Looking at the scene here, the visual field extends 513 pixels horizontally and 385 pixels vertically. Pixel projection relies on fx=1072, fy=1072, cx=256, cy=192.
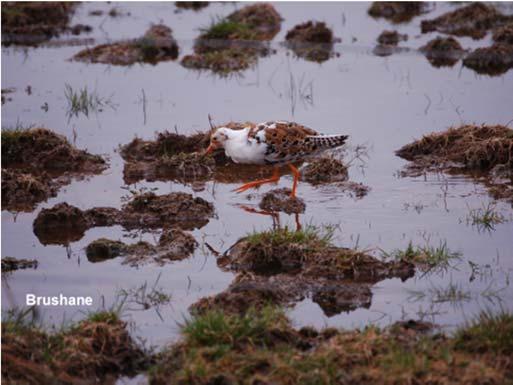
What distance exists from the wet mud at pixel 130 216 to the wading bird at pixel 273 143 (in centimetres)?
86

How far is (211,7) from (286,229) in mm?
14717

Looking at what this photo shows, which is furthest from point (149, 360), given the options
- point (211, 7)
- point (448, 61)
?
point (211, 7)

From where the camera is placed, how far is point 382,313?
8555 millimetres

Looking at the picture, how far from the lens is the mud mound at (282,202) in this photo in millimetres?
11336

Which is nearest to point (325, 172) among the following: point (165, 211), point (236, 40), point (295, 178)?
point (295, 178)

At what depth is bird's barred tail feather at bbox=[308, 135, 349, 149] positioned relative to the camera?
1189 cm

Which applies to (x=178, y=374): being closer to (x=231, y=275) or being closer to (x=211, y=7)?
(x=231, y=275)

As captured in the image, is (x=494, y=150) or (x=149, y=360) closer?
(x=149, y=360)

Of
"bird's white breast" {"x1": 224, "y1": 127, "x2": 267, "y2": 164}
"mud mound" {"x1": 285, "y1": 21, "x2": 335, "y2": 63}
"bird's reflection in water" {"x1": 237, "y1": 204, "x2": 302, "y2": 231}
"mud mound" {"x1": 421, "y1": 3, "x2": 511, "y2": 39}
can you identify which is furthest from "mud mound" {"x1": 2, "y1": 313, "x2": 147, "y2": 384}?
"mud mound" {"x1": 421, "y1": 3, "x2": 511, "y2": 39}

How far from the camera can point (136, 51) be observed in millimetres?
19578

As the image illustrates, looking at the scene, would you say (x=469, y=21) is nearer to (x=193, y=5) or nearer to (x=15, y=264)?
(x=193, y=5)

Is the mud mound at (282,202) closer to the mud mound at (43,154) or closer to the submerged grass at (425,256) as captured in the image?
the submerged grass at (425,256)

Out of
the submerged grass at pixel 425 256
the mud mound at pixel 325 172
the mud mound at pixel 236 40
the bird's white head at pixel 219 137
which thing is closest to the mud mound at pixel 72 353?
the submerged grass at pixel 425 256

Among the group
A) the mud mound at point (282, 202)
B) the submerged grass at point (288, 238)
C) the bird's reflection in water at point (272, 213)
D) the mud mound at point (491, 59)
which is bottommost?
the bird's reflection in water at point (272, 213)
